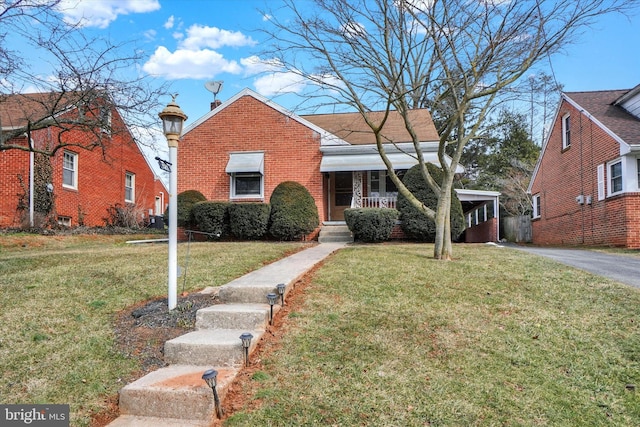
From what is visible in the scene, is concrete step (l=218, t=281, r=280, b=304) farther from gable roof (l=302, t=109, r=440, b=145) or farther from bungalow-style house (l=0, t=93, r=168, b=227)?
gable roof (l=302, t=109, r=440, b=145)

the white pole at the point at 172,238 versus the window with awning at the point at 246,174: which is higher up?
the window with awning at the point at 246,174

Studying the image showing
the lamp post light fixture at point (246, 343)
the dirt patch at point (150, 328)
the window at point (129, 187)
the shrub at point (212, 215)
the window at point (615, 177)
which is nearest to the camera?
the lamp post light fixture at point (246, 343)

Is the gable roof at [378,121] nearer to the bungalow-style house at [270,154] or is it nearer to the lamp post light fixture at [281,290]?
the bungalow-style house at [270,154]

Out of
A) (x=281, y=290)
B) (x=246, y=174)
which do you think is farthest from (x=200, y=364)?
(x=246, y=174)

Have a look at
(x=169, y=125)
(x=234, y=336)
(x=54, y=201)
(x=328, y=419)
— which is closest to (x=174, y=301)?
(x=234, y=336)

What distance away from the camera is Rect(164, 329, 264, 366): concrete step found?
3.77 metres

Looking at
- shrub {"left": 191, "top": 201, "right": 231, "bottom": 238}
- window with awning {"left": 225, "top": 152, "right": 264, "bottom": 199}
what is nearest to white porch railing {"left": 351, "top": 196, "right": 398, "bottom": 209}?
window with awning {"left": 225, "top": 152, "right": 264, "bottom": 199}

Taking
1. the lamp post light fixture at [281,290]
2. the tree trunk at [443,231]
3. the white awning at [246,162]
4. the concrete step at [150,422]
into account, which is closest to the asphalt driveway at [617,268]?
the tree trunk at [443,231]

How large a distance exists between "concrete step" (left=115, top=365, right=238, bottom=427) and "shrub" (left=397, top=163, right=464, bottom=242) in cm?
1005

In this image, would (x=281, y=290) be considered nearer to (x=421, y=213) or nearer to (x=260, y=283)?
(x=260, y=283)

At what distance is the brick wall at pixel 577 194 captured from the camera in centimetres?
1245

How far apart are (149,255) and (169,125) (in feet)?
16.1

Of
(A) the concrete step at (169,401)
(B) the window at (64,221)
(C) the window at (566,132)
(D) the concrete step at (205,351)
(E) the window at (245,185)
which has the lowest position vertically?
(A) the concrete step at (169,401)

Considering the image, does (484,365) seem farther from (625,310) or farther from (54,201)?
(54,201)
